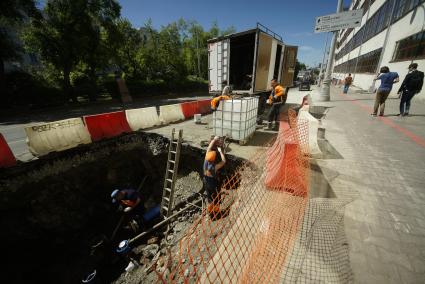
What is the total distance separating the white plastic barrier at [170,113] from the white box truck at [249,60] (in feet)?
7.20

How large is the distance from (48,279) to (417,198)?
834 cm

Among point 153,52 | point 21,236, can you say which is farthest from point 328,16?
point 153,52

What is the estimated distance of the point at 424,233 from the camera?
7.77 feet

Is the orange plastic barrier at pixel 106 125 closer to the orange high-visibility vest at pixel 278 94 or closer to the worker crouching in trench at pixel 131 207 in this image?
the worker crouching in trench at pixel 131 207

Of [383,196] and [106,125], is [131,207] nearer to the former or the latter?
[106,125]

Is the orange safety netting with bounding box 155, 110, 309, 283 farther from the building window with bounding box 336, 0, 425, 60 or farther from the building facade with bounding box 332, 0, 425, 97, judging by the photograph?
the building window with bounding box 336, 0, 425, 60

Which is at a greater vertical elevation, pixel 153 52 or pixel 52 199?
pixel 153 52

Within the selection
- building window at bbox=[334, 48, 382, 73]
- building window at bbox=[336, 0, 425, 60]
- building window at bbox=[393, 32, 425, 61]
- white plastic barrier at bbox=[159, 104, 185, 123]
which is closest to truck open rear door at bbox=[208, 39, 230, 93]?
white plastic barrier at bbox=[159, 104, 185, 123]

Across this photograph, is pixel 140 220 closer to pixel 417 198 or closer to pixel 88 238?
pixel 88 238

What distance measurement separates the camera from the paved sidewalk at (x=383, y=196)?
199 cm

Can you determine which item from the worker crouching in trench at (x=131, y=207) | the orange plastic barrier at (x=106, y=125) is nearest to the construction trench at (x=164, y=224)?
the worker crouching in trench at (x=131, y=207)

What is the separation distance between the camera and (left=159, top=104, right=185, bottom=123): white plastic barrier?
29.9ft

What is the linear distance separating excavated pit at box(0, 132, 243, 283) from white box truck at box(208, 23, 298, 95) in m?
4.19

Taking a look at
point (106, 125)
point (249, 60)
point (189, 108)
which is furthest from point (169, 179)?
point (249, 60)
